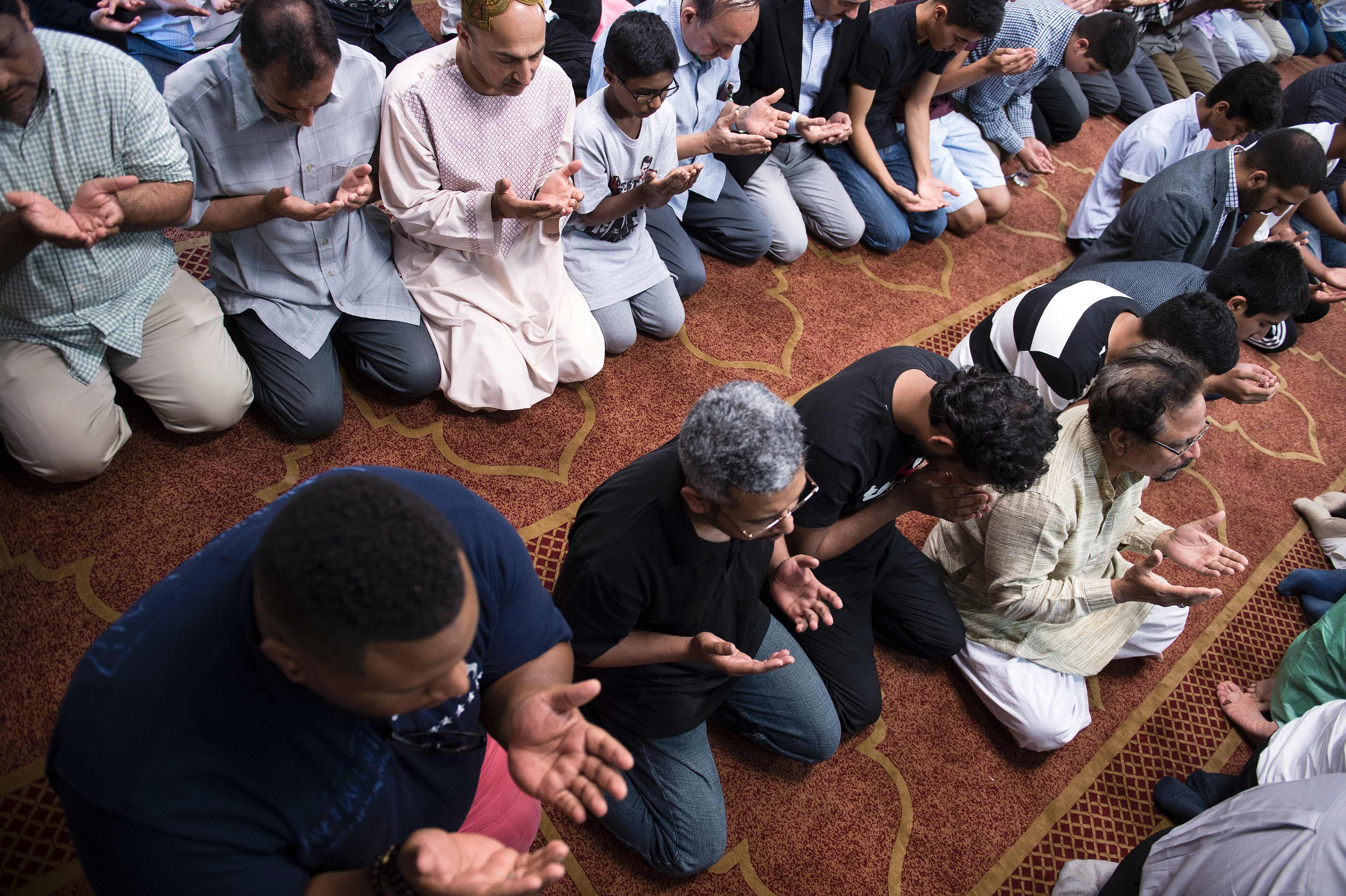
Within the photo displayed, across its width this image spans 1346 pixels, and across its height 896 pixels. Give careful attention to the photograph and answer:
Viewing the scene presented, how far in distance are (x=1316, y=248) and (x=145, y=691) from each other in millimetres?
5045

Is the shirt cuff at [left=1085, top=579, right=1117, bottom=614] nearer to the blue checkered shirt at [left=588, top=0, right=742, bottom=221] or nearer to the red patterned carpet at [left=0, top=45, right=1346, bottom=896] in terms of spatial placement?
the red patterned carpet at [left=0, top=45, right=1346, bottom=896]

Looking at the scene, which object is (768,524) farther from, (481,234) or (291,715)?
(481,234)

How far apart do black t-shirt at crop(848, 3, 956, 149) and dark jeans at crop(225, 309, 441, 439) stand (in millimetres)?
2101

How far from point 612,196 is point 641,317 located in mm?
397

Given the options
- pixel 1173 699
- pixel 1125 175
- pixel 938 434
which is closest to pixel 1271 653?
pixel 1173 699

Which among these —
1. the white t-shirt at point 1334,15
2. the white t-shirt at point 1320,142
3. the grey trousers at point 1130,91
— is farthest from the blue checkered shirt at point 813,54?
the white t-shirt at point 1334,15

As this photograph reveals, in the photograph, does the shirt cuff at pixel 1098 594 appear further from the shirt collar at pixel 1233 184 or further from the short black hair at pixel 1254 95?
the short black hair at pixel 1254 95

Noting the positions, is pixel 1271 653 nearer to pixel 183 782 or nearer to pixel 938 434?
pixel 938 434

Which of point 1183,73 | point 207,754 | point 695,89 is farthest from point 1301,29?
point 207,754

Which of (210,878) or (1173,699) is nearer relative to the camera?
(210,878)

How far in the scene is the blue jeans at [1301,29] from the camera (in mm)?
6367

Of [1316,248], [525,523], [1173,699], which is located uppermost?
[1316,248]

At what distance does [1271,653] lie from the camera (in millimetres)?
2682

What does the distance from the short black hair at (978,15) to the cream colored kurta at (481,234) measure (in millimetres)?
1720
